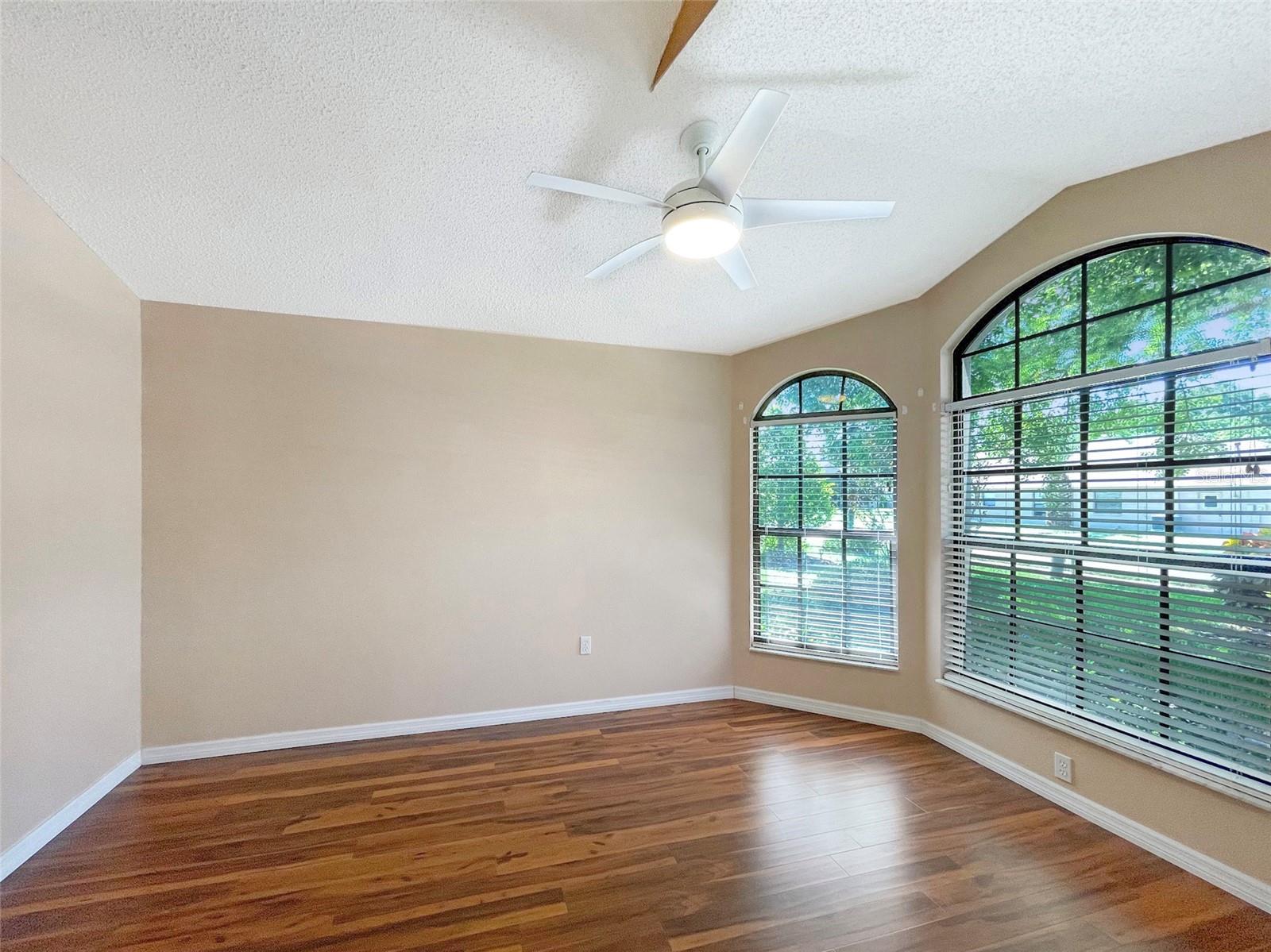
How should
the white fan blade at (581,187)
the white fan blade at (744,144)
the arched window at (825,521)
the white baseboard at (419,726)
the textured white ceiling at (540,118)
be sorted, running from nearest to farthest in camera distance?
the white fan blade at (744,144) < the textured white ceiling at (540,118) < the white fan blade at (581,187) < the white baseboard at (419,726) < the arched window at (825,521)

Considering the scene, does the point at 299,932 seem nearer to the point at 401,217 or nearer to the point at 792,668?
the point at 401,217

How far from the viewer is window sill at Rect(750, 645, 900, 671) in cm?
343

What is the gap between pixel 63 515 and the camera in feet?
7.43

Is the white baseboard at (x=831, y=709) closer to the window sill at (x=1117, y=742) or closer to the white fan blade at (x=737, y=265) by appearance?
the window sill at (x=1117, y=742)

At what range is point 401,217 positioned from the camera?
2.25m

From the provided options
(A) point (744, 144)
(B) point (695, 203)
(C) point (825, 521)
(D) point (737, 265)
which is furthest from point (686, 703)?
(A) point (744, 144)

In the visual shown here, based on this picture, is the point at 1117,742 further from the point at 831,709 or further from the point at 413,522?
the point at 413,522

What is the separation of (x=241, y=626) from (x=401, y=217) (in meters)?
2.40

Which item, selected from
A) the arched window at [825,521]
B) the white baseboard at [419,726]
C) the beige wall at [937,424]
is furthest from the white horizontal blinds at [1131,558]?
the white baseboard at [419,726]

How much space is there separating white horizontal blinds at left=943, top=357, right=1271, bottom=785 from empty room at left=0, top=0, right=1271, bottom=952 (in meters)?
0.02

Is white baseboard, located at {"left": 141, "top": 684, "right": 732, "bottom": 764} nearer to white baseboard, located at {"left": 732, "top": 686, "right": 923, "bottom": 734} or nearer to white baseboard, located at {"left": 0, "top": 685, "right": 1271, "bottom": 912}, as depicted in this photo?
white baseboard, located at {"left": 0, "top": 685, "right": 1271, "bottom": 912}

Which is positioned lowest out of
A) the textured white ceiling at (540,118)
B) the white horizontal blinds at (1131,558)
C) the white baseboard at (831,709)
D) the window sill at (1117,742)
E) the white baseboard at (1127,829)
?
the white baseboard at (831,709)

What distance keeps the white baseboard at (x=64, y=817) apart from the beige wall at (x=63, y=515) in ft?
0.11

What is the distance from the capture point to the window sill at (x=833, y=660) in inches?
135
